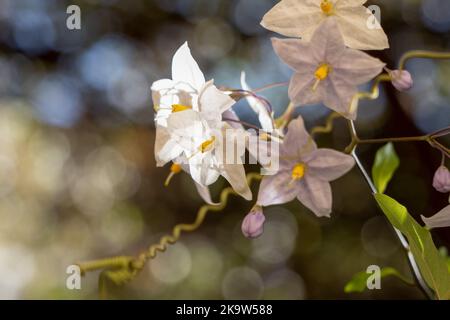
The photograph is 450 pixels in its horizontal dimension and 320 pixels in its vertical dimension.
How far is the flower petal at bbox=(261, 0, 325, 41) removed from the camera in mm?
397

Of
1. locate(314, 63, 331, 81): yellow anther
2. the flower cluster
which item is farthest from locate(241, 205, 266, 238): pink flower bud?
locate(314, 63, 331, 81): yellow anther

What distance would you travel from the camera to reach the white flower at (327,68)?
37 cm

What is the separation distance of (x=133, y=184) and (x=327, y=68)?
7.69 ft

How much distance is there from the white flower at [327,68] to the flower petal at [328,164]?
34 millimetres

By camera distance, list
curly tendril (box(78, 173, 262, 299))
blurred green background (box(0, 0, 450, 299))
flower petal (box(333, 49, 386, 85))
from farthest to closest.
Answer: blurred green background (box(0, 0, 450, 299)), curly tendril (box(78, 173, 262, 299)), flower petal (box(333, 49, 386, 85))

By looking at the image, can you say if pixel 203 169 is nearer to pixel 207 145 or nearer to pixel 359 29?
pixel 207 145

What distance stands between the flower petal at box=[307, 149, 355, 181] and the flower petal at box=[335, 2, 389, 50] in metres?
0.07

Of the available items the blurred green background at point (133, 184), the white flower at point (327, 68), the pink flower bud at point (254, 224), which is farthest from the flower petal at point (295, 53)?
the blurred green background at point (133, 184)

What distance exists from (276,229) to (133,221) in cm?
67

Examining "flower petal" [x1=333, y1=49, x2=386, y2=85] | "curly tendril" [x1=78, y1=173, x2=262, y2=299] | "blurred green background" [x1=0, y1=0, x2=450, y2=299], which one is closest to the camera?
"flower petal" [x1=333, y1=49, x2=386, y2=85]

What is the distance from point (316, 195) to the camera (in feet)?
1.33

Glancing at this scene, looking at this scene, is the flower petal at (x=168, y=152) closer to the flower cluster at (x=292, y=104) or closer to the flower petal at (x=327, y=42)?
the flower cluster at (x=292, y=104)

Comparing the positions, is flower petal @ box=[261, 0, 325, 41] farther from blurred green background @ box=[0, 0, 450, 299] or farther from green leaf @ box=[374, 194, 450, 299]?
blurred green background @ box=[0, 0, 450, 299]
